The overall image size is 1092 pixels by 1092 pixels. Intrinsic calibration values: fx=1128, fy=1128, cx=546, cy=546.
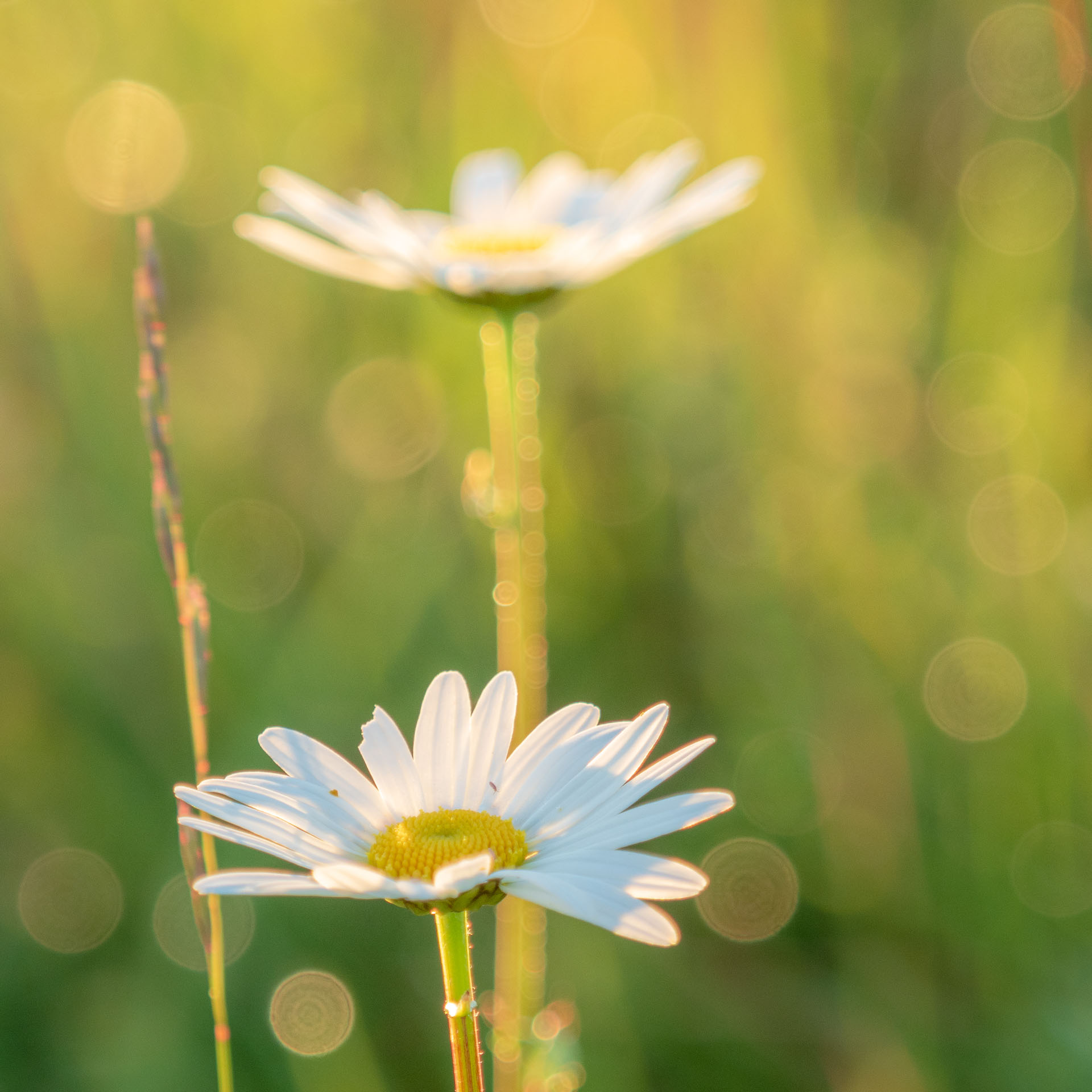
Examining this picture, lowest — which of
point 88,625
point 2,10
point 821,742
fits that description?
point 821,742

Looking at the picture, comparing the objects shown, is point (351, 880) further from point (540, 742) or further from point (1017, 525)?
point (1017, 525)

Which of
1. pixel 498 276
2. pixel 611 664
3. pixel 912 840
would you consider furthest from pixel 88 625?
Answer: pixel 912 840

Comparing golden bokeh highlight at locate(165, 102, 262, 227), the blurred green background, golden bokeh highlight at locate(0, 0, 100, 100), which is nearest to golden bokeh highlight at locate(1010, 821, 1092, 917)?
the blurred green background

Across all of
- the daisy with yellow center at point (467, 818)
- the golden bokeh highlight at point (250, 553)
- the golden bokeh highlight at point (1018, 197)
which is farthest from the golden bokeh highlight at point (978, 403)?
the daisy with yellow center at point (467, 818)

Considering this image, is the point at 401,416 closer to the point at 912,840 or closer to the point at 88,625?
the point at 88,625

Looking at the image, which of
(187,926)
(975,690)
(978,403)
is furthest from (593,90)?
(187,926)

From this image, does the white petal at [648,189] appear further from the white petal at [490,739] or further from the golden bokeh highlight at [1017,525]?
the white petal at [490,739]
